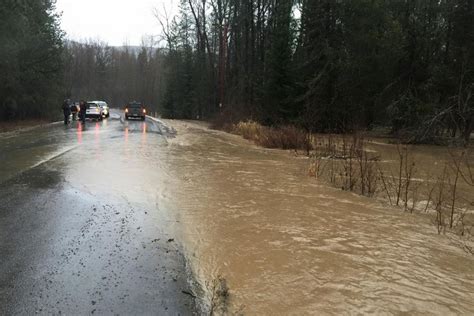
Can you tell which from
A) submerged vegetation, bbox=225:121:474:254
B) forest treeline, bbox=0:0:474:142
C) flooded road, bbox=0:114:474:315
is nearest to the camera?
flooded road, bbox=0:114:474:315

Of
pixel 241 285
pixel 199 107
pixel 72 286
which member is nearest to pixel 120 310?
pixel 72 286

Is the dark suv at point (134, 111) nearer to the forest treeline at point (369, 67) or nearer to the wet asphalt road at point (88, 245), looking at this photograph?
the forest treeline at point (369, 67)

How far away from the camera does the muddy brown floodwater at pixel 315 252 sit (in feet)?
17.2

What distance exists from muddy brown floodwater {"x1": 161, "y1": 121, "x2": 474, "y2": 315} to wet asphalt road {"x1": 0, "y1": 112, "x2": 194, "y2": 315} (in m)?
0.53

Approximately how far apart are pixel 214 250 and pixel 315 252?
1.48 meters

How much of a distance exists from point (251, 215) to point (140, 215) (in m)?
2.08

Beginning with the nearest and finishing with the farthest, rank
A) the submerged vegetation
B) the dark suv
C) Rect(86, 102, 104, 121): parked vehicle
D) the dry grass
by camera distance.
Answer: the submerged vegetation
the dry grass
Rect(86, 102, 104, 121): parked vehicle
the dark suv

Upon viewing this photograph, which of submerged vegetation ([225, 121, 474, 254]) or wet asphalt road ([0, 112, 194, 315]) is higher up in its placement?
submerged vegetation ([225, 121, 474, 254])

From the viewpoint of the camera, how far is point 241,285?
5629 millimetres

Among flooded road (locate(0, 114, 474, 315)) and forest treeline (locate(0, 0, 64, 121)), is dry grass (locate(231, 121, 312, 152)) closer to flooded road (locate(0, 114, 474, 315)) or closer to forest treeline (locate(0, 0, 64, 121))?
flooded road (locate(0, 114, 474, 315))

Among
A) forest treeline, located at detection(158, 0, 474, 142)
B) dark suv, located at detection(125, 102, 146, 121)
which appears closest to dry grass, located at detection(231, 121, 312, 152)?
forest treeline, located at detection(158, 0, 474, 142)

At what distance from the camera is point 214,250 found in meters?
6.93

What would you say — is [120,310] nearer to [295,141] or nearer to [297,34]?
[295,141]

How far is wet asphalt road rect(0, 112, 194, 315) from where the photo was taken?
16.1 feet
